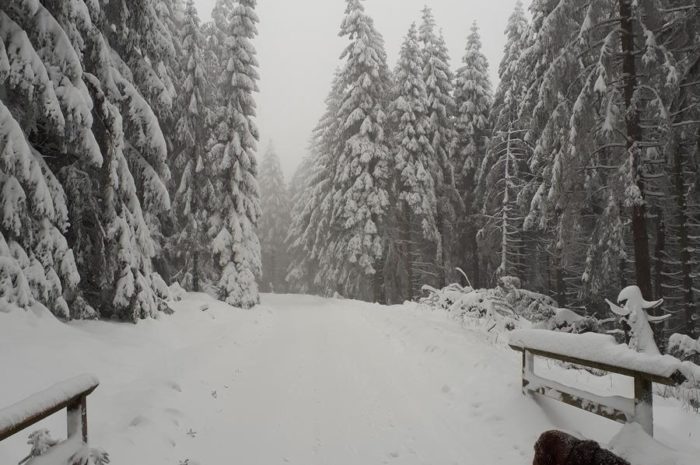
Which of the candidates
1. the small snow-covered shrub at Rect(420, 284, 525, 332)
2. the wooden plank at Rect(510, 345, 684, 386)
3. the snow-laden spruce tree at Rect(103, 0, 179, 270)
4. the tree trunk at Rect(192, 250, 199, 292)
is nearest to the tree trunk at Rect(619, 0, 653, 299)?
the small snow-covered shrub at Rect(420, 284, 525, 332)

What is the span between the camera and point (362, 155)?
2342 cm

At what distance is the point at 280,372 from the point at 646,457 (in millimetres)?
6711

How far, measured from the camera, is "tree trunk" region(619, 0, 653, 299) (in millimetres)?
10023

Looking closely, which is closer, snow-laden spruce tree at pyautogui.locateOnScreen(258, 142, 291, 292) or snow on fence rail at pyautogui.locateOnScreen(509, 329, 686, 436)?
snow on fence rail at pyautogui.locateOnScreen(509, 329, 686, 436)

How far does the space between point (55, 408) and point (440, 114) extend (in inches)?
1004

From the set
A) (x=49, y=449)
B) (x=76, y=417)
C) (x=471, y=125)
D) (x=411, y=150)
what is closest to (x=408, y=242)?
(x=411, y=150)

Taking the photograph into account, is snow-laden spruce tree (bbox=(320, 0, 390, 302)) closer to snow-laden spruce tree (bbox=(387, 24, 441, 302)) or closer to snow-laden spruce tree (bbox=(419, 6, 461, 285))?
snow-laden spruce tree (bbox=(387, 24, 441, 302))

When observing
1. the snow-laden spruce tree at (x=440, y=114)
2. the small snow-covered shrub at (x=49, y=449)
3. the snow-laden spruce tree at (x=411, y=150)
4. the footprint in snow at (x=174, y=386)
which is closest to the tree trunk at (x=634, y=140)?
the footprint in snow at (x=174, y=386)

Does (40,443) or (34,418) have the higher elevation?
(34,418)

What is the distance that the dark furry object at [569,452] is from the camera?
3035 mm

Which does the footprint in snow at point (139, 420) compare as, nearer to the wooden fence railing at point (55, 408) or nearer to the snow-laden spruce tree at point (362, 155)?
the wooden fence railing at point (55, 408)

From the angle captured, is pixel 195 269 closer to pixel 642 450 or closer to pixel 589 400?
pixel 589 400

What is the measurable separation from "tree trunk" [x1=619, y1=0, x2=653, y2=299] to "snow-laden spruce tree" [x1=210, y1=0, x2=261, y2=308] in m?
16.1

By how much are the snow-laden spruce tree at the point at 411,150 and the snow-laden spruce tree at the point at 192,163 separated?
10.8 m
